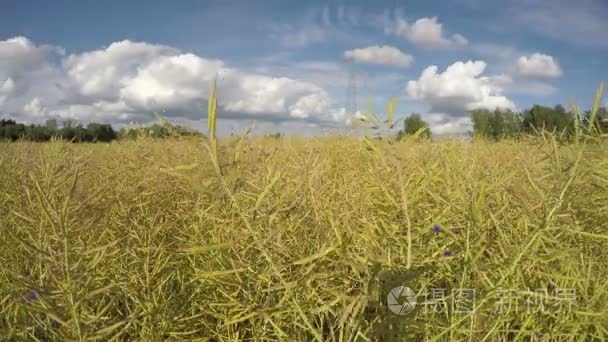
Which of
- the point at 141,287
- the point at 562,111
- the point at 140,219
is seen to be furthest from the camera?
the point at 562,111

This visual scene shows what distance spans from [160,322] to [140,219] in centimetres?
41

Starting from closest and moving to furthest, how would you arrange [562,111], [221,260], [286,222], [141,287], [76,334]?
[76,334], [286,222], [221,260], [141,287], [562,111]

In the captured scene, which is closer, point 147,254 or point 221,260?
point 221,260

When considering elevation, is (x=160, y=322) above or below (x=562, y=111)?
below

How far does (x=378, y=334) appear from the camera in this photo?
0.76 m

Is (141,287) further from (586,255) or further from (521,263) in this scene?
(586,255)

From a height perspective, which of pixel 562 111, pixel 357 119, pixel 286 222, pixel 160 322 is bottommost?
pixel 160 322

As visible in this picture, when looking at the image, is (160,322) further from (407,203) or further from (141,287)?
(407,203)

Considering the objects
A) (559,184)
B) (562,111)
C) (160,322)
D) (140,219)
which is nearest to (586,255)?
(559,184)

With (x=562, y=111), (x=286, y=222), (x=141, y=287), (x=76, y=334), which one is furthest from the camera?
(x=562, y=111)

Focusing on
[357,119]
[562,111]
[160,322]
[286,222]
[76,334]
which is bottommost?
[160,322]

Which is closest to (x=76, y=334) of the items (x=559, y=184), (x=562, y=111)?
(x=559, y=184)

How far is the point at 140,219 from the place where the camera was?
4.78 ft

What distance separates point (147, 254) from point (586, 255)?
121 cm
